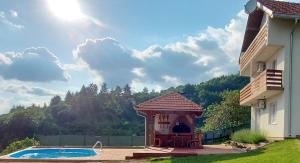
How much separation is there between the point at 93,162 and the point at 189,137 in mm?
8046

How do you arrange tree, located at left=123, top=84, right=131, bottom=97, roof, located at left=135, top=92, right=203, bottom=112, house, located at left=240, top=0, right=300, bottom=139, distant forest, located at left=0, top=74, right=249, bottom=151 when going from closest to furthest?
house, located at left=240, top=0, right=300, bottom=139
roof, located at left=135, top=92, right=203, bottom=112
distant forest, located at left=0, top=74, right=249, bottom=151
tree, located at left=123, top=84, right=131, bottom=97

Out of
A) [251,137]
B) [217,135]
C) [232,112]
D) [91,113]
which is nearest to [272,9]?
[251,137]

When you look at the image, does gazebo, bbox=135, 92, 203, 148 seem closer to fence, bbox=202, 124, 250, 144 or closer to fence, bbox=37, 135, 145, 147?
fence, bbox=37, 135, 145, 147

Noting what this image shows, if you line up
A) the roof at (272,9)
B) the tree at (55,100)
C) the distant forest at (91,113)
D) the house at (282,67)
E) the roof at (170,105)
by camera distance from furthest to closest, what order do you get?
1. the tree at (55,100)
2. the distant forest at (91,113)
3. the roof at (170,105)
4. the house at (282,67)
5. the roof at (272,9)

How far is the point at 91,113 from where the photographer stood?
6181 centimetres

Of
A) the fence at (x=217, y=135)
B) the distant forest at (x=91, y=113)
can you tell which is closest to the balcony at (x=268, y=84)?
the fence at (x=217, y=135)

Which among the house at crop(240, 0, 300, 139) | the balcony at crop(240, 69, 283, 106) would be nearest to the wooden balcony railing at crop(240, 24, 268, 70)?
the house at crop(240, 0, 300, 139)

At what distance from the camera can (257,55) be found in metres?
23.5

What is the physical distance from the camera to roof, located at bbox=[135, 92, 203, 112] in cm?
2359

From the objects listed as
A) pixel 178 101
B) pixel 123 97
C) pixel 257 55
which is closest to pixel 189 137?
pixel 178 101

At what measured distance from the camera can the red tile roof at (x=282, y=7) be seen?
18.9 m

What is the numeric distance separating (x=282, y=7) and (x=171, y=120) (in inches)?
360

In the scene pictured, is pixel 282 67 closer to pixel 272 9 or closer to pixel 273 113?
pixel 272 9

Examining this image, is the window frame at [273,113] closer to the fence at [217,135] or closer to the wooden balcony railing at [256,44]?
the wooden balcony railing at [256,44]
